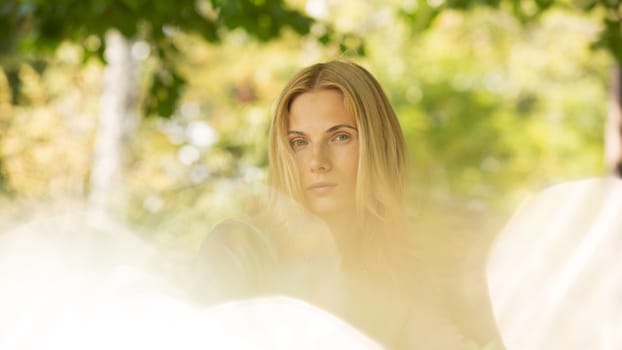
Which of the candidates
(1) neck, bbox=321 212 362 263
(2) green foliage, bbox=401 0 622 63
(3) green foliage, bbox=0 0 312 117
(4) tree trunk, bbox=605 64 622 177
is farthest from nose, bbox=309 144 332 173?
(4) tree trunk, bbox=605 64 622 177

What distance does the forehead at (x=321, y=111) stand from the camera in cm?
186

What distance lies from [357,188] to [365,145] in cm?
11

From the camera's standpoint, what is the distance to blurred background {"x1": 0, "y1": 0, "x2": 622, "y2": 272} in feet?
26.5

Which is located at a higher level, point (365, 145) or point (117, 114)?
point (117, 114)

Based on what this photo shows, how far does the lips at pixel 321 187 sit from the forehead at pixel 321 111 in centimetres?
14

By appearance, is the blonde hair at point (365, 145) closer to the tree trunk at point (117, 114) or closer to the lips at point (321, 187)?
the lips at point (321, 187)

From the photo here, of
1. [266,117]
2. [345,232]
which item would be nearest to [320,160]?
[345,232]

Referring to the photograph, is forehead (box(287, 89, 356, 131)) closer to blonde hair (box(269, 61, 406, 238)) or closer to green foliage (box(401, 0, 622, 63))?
blonde hair (box(269, 61, 406, 238))

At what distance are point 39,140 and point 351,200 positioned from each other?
11202mm

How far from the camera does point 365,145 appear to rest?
1.83m

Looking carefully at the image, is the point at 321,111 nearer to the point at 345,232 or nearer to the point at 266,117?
the point at 345,232

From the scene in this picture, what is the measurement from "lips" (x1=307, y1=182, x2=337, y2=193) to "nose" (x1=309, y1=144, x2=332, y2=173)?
33 mm

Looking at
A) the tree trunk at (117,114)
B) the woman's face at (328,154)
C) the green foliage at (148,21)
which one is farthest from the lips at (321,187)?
the tree trunk at (117,114)

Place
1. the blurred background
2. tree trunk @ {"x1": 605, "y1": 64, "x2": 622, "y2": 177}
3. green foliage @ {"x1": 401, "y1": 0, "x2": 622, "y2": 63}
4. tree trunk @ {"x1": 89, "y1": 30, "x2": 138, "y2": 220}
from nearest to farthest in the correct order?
1. green foliage @ {"x1": 401, "y1": 0, "x2": 622, "y2": 63}
2. tree trunk @ {"x1": 605, "y1": 64, "x2": 622, "y2": 177}
3. the blurred background
4. tree trunk @ {"x1": 89, "y1": 30, "x2": 138, "y2": 220}
